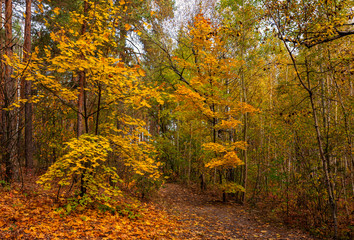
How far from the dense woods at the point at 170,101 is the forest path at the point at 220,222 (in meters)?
0.80

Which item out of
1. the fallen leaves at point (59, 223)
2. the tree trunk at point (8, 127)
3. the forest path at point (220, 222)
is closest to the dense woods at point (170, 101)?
the tree trunk at point (8, 127)

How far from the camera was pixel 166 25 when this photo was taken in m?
11.9

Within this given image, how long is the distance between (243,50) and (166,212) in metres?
7.31

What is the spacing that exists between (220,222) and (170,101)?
4638 millimetres

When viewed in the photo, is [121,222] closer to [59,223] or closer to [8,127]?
[59,223]

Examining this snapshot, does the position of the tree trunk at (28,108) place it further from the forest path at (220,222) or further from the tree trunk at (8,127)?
the forest path at (220,222)

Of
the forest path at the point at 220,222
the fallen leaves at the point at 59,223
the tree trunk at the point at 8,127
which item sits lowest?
the forest path at the point at 220,222

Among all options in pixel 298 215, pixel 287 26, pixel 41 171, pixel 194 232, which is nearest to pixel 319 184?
pixel 298 215

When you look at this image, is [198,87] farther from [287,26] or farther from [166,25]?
[166,25]

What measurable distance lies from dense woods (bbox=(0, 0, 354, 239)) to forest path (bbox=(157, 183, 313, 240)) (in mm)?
801

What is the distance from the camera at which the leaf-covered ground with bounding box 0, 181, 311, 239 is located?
3.56 m

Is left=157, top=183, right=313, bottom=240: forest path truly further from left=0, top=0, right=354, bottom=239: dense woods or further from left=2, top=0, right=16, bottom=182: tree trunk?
left=2, top=0, right=16, bottom=182: tree trunk

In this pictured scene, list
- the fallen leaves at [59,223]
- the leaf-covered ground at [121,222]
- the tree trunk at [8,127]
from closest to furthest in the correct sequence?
1. the fallen leaves at [59,223]
2. the leaf-covered ground at [121,222]
3. the tree trunk at [8,127]

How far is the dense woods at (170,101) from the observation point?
14.8ft
